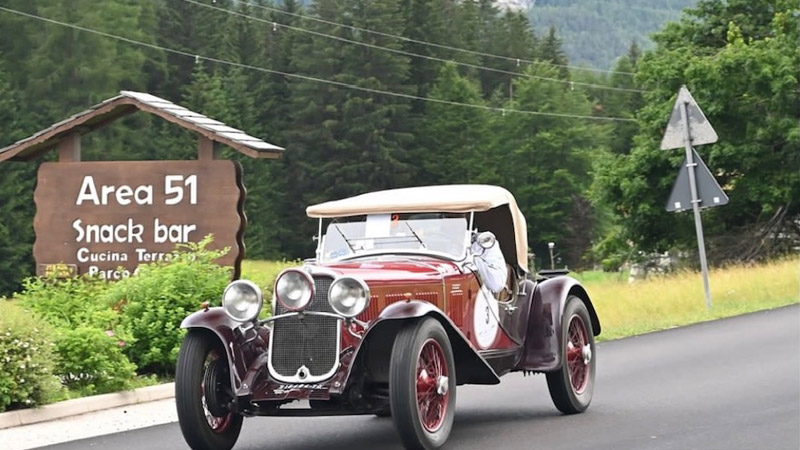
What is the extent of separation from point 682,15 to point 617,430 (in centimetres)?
3802

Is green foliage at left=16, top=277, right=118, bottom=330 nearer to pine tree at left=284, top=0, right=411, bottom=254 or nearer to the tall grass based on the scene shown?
the tall grass

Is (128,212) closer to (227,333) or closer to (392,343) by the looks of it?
(227,333)

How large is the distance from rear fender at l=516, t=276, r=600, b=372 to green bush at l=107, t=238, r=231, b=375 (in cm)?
428

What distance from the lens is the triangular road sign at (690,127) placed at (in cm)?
1991

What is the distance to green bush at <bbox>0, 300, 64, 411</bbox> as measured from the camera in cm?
1055

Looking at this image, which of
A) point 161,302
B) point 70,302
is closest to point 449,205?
point 161,302

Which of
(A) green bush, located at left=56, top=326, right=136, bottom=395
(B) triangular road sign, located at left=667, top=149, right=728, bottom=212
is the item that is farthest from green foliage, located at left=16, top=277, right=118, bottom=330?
(B) triangular road sign, located at left=667, top=149, right=728, bottom=212

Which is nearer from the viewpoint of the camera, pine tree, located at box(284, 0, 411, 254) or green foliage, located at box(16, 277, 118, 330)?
green foliage, located at box(16, 277, 118, 330)

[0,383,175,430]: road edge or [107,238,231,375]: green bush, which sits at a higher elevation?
[107,238,231,375]: green bush

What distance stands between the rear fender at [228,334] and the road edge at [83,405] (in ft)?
8.30

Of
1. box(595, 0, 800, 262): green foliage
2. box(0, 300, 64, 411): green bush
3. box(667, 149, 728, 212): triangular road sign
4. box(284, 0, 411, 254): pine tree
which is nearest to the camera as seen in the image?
box(0, 300, 64, 411): green bush

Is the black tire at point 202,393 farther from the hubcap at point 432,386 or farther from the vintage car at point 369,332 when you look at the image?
the hubcap at point 432,386

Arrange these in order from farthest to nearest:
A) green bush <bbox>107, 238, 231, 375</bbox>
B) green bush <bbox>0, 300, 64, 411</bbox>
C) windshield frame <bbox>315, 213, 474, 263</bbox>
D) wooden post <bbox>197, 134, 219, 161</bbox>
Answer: wooden post <bbox>197, 134, 219, 161</bbox> < green bush <bbox>107, 238, 231, 375</bbox> < green bush <bbox>0, 300, 64, 411</bbox> < windshield frame <bbox>315, 213, 474, 263</bbox>

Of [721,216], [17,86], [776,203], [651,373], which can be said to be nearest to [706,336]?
[651,373]
